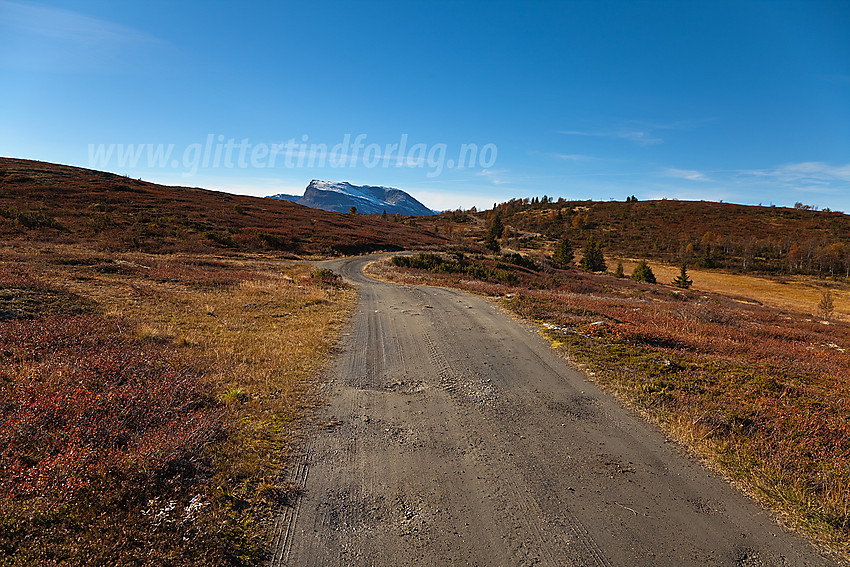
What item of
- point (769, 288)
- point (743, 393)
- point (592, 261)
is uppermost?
point (592, 261)

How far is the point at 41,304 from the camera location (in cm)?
1141

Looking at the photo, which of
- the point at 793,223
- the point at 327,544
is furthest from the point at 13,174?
the point at 793,223

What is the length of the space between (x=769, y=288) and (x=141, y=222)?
10607 cm

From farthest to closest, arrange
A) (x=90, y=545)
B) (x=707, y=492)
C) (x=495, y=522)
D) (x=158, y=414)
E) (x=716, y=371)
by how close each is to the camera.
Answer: (x=716, y=371) < (x=158, y=414) < (x=707, y=492) < (x=495, y=522) < (x=90, y=545)

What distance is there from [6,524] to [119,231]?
4914 centimetres

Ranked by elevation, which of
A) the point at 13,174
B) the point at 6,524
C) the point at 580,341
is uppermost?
the point at 13,174

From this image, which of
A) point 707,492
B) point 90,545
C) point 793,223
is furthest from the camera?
point 793,223

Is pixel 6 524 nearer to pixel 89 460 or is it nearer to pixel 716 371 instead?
pixel 89 460

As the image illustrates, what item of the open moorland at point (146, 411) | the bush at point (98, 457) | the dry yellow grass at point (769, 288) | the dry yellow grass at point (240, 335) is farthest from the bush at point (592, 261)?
the bush at point (98, 457)

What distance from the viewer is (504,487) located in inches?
202

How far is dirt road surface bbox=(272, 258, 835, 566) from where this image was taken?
13.3 ft

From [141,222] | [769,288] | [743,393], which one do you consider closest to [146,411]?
[743,393]

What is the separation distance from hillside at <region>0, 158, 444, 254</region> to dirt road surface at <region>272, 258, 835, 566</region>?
3925 centimetres

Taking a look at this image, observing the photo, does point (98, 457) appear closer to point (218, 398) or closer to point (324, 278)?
point (218, 398)
